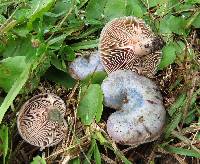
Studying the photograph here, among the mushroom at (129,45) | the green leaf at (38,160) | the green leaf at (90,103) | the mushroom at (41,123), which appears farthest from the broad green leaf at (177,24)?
the green leaf at (38,160)

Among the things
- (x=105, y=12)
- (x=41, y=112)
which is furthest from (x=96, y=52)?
(x=41, y=112)

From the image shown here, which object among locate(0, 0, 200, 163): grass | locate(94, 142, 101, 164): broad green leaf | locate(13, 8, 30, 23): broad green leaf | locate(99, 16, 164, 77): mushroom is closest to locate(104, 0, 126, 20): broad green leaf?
locate(0, 0, 200, 163): grass

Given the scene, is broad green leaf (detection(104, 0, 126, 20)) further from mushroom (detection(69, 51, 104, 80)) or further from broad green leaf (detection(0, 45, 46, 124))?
broad green leaf (detection(0, 45, 46, 124))

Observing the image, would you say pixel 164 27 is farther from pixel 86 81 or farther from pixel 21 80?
pixel 21 80

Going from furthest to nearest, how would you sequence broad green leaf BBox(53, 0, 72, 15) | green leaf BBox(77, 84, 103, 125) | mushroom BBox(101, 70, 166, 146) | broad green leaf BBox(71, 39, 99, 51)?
broad green leaf BBox(53, 0, 72, 15) < broad green leaf BBox(71, 39, 99, 51) < green leaf BBox(77, 84, 103, 125) < mushroom BBox(101, 70, 166, 146)

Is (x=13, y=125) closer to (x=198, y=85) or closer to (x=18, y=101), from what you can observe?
(x=18, y=101)
